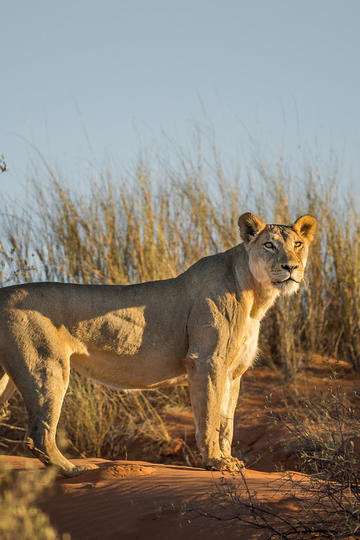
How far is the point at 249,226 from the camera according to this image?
6.50 meters

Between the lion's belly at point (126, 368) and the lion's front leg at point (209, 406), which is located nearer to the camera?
the lion's front leg at point (209, 406)

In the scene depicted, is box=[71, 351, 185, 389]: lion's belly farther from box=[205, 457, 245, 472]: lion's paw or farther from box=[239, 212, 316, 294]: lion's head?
box=[239, 212, 316, 294]: lion's head

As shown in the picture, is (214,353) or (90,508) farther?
(214,353)

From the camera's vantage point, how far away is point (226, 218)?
1151 cm

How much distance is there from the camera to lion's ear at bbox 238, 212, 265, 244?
6.45 metres

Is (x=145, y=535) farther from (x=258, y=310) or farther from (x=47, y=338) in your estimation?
(x=258, y=310)

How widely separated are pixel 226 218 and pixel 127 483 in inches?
263

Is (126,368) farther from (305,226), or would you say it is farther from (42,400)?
(305,226)

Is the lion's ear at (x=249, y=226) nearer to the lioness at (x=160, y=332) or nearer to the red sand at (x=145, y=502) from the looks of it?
the lioness at (x=160, y=332)

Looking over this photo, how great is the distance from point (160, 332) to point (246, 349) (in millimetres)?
803

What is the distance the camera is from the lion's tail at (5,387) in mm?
6105

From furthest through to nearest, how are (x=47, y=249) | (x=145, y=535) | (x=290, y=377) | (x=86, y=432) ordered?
(x=47, y=249) → (x=290, y=377) → (x=86, y=432) → (x=145, y=535)

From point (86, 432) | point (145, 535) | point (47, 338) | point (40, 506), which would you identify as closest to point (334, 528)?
point (145, 535)

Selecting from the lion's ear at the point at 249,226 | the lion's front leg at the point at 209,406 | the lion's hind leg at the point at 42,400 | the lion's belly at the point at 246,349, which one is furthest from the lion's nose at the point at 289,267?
the lion's hind leg at the point at 42,400
